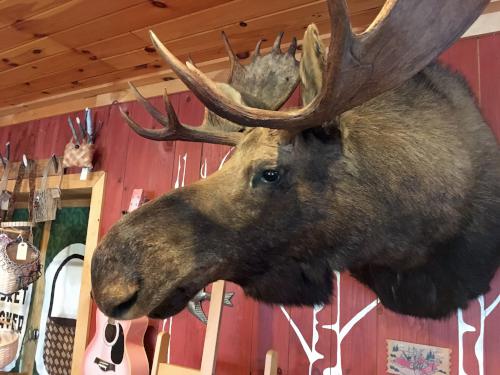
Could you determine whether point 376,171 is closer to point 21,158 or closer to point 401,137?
point 401,137

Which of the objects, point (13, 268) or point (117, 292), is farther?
point (13, 268)

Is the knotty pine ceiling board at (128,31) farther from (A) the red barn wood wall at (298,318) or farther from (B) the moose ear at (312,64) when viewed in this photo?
(B) the moose ear at (312,64)

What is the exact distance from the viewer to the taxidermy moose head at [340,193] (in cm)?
78

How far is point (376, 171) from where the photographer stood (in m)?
0.95

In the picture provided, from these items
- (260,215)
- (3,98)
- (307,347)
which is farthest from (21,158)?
(260,215)

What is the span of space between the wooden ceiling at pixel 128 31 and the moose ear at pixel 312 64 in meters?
0.50

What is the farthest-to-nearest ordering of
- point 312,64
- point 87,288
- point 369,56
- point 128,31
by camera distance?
point 87,288 < point 128,31 < point 312,64 < point 369,56

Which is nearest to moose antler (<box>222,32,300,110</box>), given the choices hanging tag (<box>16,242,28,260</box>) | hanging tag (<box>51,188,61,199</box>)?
hanging tag (<box>51,188,61,199</box>)

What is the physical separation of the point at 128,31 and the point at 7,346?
1367mm

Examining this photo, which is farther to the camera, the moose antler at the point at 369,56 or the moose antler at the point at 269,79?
the moose antler at the point at 269,79

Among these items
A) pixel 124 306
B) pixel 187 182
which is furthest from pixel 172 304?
pixel 187 182

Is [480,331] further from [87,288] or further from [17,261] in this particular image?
[17,261]

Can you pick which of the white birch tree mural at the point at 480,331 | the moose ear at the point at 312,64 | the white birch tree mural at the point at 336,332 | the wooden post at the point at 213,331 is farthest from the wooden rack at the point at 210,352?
the moose ear at the point at 312,64

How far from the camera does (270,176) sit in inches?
36.1
